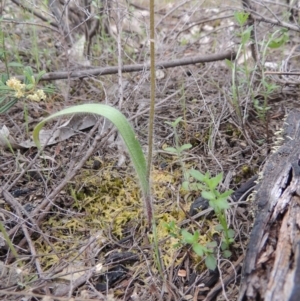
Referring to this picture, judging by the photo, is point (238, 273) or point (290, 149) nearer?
point (238, 273)

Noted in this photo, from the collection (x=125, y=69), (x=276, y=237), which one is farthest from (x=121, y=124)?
(x=125, y=69)

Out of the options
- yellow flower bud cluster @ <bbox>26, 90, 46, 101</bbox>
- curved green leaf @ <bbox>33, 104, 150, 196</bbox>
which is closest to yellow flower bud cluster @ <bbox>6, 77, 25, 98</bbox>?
yellow flower bud cluster @ <bbox>26, 90, 46, 101</bbox>

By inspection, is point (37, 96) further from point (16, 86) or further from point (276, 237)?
point (276, 237)

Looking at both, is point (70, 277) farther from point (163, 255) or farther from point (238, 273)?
point (238, 273)

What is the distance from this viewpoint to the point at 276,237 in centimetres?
102

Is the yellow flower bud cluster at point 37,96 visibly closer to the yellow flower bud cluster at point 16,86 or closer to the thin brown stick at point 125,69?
the yellow flower bud cluster at point 16,86

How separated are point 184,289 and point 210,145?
633 mm

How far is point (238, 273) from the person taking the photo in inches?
44.8

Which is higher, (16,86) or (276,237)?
(16,86)

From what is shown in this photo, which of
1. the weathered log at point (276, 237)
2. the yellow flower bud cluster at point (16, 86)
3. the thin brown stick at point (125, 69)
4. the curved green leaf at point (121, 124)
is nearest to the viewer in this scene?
the weathered log at point (276, 237)

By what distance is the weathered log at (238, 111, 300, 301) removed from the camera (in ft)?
2.91

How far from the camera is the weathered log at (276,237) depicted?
0.89 m

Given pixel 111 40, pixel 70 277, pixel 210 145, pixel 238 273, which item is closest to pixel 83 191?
pixel 70 277

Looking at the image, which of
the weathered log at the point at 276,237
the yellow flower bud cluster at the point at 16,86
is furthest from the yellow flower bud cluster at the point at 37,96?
the weathered log at the point at 276,237
